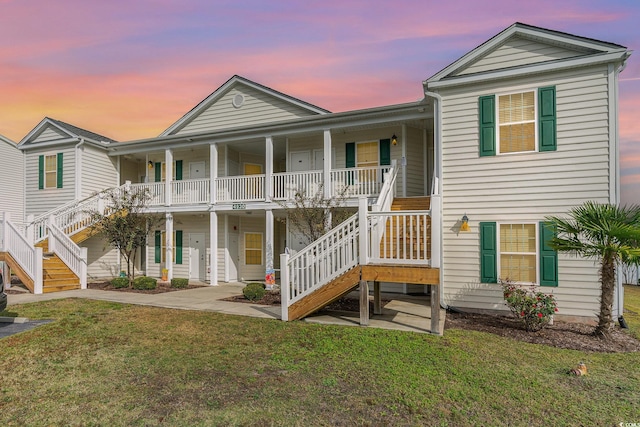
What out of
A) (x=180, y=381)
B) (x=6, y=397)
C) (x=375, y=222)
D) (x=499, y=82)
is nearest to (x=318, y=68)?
(x=499, y=82)

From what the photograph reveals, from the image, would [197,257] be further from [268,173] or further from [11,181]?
[11,181]

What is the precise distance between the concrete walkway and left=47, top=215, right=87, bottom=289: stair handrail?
846 millimetres

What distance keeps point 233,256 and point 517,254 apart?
11.2 metres

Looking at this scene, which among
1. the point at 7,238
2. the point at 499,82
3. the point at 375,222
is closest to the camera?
the point at 375,222

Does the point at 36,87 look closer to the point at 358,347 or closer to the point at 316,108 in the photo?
the point at 316,108

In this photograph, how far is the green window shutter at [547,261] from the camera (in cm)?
878

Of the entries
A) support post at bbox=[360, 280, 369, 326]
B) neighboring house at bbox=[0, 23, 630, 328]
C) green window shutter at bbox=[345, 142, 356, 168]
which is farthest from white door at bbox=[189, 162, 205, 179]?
support post at bbox=[360, 280, 369, 326]

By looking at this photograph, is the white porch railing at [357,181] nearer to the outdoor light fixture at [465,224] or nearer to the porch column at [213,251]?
the outdoor light fixture at [465,224]

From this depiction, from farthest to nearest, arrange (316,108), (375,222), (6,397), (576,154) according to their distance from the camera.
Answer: (316,108) → (576,154) → (375,222) → (6,397)

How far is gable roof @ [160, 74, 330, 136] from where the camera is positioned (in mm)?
14906

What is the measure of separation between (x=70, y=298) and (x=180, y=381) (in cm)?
815

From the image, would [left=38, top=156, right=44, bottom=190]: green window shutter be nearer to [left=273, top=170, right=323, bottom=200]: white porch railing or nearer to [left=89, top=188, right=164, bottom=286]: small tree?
[left=89, top=188, right=164, bottom=286]: small tree

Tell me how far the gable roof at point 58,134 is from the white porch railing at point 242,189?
6503mm

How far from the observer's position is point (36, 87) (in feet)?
36.3
